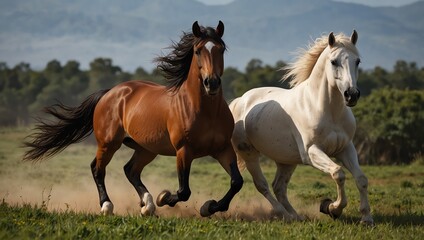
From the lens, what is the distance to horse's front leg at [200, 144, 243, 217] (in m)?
8.34

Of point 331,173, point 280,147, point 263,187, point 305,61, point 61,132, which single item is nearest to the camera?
point 331,173

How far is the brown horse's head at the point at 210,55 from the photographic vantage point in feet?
25.4

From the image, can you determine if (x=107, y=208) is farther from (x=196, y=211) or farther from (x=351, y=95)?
(x=351, y=95)

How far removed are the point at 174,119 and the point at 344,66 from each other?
84.4 inches

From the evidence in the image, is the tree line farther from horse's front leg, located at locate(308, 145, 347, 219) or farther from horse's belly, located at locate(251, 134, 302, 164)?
horse's front leg, located at locate(308, 145, 347, 219)

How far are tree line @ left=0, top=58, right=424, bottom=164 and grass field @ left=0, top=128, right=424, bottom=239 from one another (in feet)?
5.70

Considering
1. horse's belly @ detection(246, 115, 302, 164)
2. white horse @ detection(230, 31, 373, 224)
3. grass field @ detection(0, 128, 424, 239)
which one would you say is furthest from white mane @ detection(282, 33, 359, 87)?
grass field @ detection(0, 128, 424, 239)

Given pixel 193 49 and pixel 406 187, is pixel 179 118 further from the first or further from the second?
pixel 406 187

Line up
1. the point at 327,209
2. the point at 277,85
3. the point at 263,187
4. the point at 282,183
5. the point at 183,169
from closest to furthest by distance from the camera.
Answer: the point at 183,169, the point at 327,209, the point at 263,187, the point at 282,183, the point at 277,85

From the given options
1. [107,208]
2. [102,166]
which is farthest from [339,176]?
[102,166]

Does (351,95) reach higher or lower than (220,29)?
lower

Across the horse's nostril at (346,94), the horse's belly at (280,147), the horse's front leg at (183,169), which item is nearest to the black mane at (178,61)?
the horse's front leg at (183,169)

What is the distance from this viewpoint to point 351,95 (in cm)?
780

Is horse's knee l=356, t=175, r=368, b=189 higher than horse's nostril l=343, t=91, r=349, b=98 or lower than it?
lower
